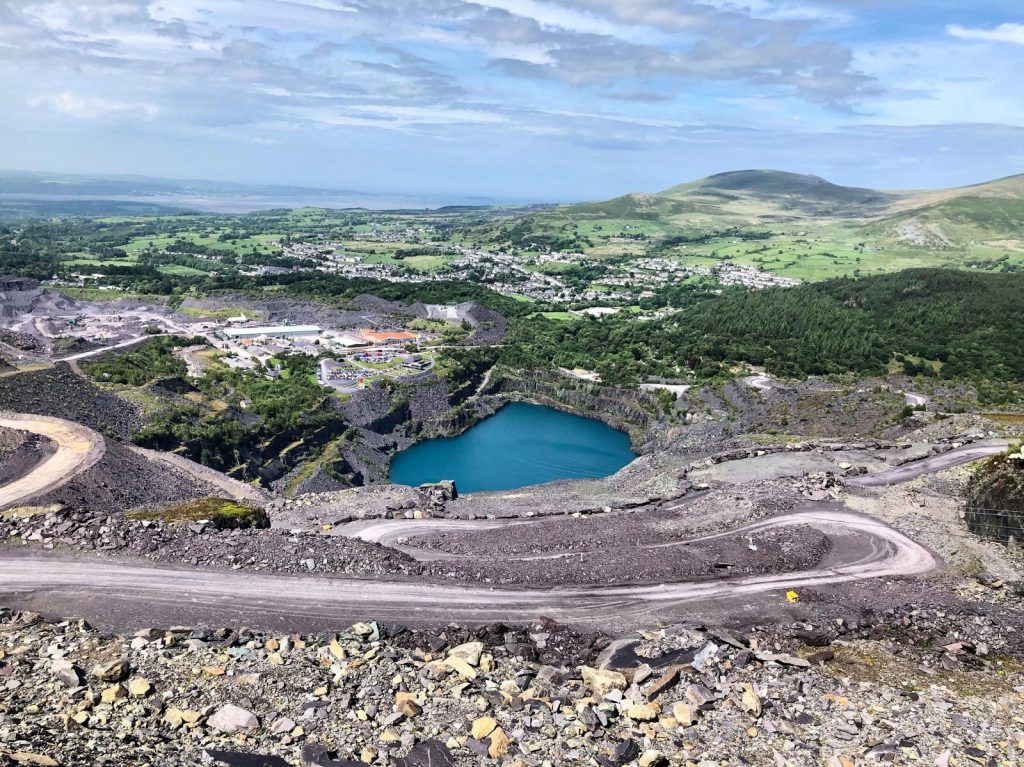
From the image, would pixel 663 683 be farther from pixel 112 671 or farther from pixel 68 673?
pixel 68 673

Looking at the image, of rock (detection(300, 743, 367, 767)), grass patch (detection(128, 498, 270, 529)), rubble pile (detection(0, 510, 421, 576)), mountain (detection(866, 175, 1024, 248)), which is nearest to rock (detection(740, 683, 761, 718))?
rock (detection(300, 743, 367, 767))

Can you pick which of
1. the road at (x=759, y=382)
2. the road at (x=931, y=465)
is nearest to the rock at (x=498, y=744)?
the road at (x=931, y=465)

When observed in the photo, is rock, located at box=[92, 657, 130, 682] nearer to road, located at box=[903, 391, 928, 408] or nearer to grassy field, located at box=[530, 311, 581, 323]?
road, located at box=[903, 391, 928, 408]

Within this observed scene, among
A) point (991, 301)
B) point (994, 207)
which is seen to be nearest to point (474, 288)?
point (991, 301)

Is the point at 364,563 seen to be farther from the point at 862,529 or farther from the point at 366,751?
the point at 862,529

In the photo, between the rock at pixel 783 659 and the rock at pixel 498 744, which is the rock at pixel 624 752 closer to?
the rock at pixel 498 744

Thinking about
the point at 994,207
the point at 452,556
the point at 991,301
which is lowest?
the point at 452,556
